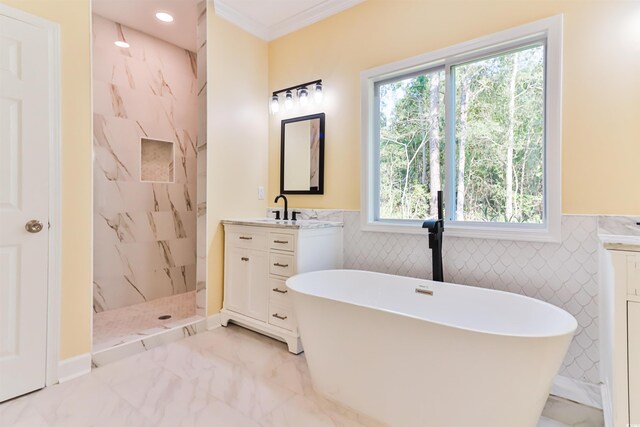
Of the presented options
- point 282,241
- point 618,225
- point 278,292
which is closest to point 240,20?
point 282,241

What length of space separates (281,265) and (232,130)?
1.42 m

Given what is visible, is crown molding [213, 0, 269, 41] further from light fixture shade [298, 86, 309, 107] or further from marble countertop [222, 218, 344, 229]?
marble countertop [222, 218, 344, 229]

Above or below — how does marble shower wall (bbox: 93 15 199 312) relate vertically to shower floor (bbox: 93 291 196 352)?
above

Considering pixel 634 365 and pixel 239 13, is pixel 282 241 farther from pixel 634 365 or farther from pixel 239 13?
pixel 239 13

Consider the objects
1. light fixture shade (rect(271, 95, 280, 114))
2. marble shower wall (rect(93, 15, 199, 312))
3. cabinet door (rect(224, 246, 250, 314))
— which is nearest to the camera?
cabinet door (rect(224, 246, 250, 314))

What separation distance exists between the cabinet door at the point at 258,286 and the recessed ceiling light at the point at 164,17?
2425mm

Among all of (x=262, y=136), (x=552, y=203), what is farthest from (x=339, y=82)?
(x=552, y=203)

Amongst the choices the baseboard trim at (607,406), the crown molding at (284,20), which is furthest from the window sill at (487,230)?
the crown molding at (284,20)

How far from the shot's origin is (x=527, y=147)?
2.10m

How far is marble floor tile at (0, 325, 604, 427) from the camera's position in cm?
164

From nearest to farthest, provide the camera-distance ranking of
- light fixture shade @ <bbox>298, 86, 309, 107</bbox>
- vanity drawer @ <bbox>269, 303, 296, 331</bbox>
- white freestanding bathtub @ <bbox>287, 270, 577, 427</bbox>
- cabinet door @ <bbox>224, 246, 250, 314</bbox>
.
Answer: white freestanding bathtub @ <bbox>287, 270, 577, 427</bbox> → vanity drawer @ <bbox>269, 303, 296, 331</bbox> → cabinet door @ <bbox>224, 246, 250, 314</bbox> → light fixture shade @ <bbox>298, 86, 309, 107</bbox>

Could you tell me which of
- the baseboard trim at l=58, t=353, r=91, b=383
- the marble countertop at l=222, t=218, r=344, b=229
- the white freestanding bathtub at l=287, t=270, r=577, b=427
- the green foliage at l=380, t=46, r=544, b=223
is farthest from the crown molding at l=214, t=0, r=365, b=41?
the baseboard trim at l=58, t=353, r=91, b=383

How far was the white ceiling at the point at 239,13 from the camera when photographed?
288cm

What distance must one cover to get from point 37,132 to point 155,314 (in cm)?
191
